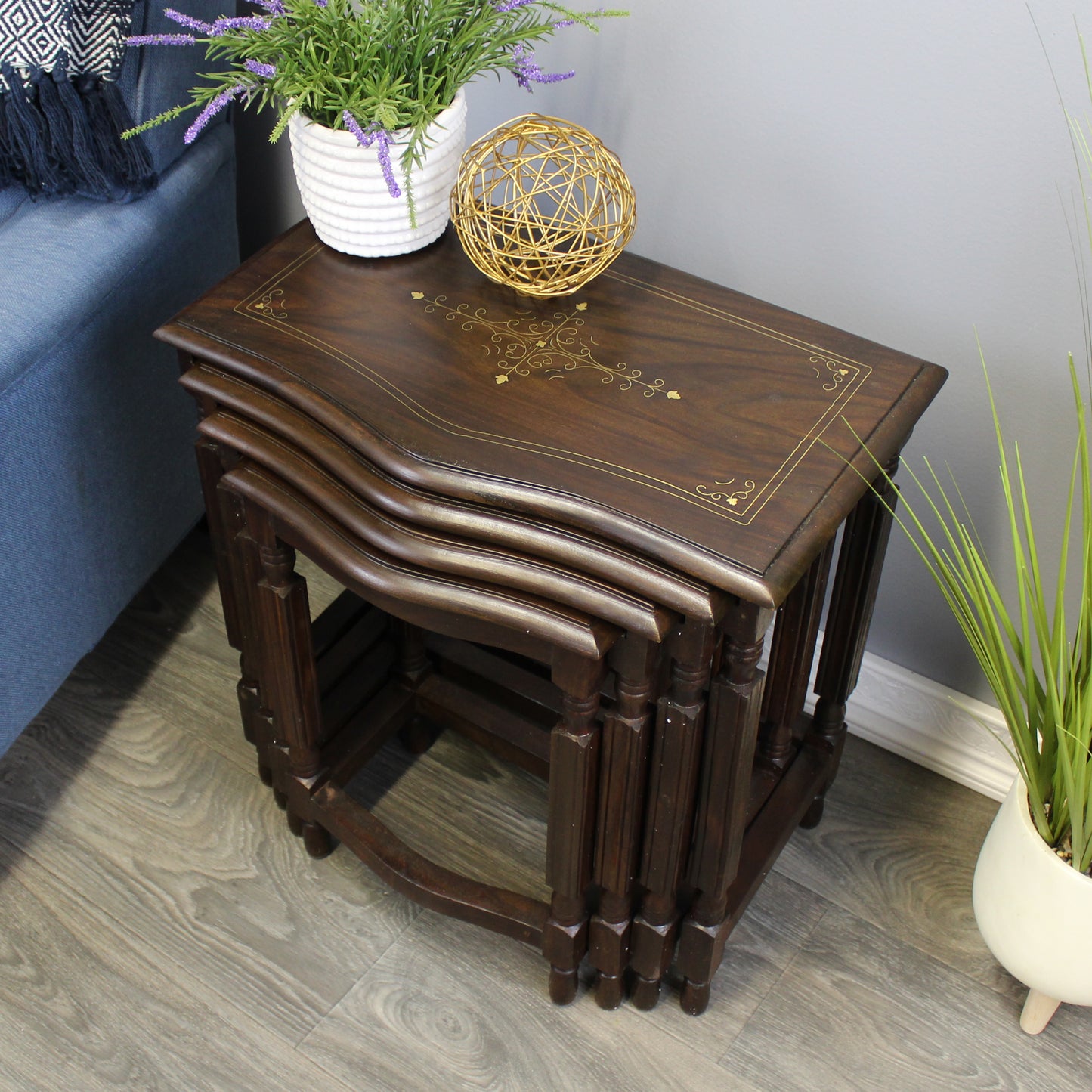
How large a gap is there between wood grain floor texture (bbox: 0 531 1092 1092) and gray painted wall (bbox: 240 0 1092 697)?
0.40 m

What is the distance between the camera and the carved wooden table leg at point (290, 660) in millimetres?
1152

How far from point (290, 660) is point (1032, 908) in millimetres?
714

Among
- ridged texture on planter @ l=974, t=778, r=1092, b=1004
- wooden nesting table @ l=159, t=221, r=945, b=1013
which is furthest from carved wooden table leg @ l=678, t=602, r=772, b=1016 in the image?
ridged texture on planter @ l=974, t=778, r=1092, b=1004

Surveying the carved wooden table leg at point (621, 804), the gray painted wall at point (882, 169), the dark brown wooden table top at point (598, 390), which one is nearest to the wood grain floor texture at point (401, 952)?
the carved wooden table leg at point (621, 804)

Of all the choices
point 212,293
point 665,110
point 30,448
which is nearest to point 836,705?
point 665,110

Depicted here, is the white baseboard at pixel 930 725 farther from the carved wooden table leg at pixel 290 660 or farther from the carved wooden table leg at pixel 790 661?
the carved wooden table leg at pixel 290 660

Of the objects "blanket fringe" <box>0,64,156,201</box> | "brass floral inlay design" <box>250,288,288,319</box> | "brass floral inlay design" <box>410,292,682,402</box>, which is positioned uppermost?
"blanket fringe" <box>0,64,156,201</box>

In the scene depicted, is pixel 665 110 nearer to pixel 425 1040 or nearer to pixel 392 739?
pixel 392 739

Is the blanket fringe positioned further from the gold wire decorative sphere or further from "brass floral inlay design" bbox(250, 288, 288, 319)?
the gold wire decorative sphere

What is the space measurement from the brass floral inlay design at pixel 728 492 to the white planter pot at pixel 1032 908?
0.43m

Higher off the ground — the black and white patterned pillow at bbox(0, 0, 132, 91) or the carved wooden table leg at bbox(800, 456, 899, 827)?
the black and white patterned pillow at bbox(0, 0, 132, 91)

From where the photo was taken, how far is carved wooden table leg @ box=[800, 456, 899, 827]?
1.18m

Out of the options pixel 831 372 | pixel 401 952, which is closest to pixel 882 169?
pixel 831 372

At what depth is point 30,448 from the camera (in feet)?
4.17
